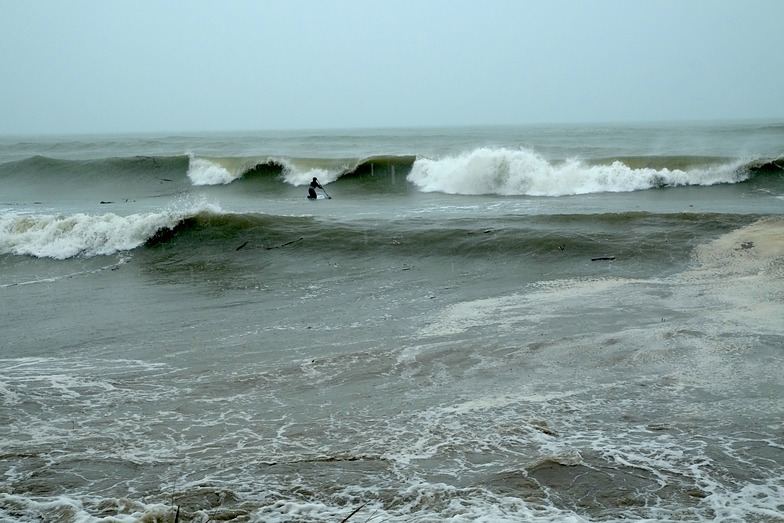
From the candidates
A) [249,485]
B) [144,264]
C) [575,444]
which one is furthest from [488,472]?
Result: [144,264]

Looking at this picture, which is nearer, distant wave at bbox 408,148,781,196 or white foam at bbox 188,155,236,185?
distant wave at bbox 408,148,781,196

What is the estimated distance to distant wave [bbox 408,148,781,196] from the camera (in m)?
18.3

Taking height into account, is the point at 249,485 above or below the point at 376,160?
below

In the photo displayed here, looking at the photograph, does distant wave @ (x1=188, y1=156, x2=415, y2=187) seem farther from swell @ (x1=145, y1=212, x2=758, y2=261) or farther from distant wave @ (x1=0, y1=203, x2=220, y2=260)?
distant wave @ (x1=0, y1=203, x2=220, y2=260)

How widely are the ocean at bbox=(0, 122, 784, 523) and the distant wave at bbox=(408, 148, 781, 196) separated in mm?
4288

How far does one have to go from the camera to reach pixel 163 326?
7.61 metres

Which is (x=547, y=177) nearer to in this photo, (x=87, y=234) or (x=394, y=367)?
(x=87, y=234)

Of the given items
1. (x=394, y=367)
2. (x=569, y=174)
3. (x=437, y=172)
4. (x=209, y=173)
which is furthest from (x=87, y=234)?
(x=569, y=174)

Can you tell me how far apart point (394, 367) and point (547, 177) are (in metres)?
14.0

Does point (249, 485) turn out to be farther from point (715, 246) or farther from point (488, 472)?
point (715, 246)

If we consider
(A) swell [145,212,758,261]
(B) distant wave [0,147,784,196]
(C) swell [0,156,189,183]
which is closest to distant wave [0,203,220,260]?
(A) swell [145,212,758,261]

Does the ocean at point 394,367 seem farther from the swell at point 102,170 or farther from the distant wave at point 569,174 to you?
the swell at point 102,170

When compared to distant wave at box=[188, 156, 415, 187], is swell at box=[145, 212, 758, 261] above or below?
below

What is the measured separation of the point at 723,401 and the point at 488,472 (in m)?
1.95
